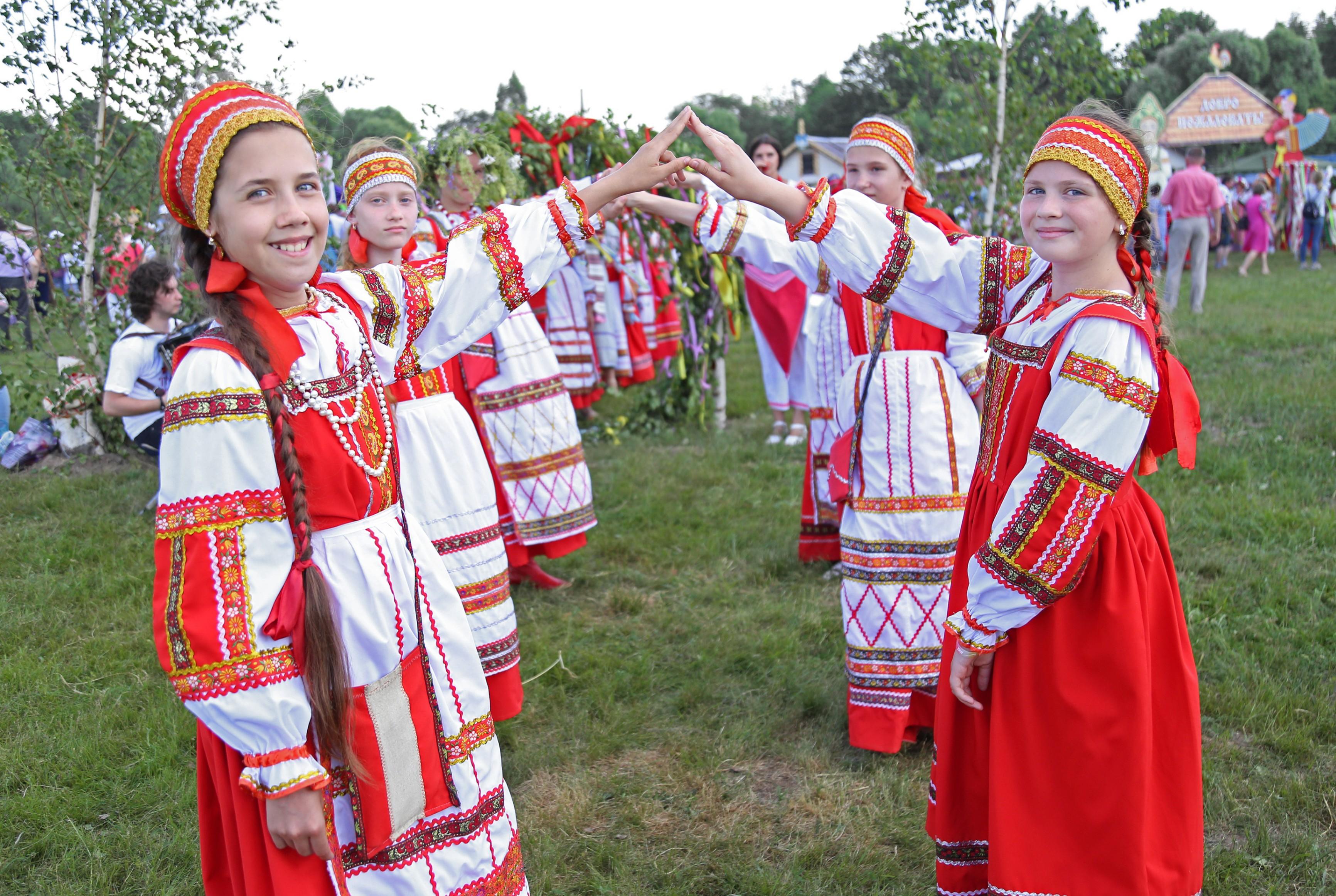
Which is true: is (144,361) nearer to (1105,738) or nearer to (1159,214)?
(1105,738)

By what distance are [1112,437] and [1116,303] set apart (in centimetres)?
28

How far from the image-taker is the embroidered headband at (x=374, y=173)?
3568mm

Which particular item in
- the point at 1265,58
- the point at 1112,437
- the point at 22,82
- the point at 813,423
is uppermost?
the point at 1265,58

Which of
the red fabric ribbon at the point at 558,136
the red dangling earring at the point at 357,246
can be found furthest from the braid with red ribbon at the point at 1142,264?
the red fabric ribbon at the point at 558,136

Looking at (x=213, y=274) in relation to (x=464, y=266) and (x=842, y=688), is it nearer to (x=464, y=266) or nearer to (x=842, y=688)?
(x=464, y=266)

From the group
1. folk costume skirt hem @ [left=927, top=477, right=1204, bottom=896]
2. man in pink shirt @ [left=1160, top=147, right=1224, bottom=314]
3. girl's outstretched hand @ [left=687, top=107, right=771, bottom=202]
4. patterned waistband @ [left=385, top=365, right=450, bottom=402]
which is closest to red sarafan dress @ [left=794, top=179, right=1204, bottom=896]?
folk costume skirt hem @ [left=927, top=477, right=1204, bottom=896]

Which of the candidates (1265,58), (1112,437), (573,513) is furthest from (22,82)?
(1265,58)

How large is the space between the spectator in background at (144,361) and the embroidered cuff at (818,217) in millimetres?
4828

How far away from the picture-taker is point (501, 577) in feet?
11.7

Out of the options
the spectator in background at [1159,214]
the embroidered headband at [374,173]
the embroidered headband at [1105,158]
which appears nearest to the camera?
the embroidered headband at [1105,158]

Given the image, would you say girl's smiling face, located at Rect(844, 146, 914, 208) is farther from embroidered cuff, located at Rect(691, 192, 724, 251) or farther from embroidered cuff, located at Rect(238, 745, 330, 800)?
embroidered cuff, located at Rect(238, 745, 330, 800)

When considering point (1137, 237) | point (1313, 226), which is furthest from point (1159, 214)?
point (1137, 237)

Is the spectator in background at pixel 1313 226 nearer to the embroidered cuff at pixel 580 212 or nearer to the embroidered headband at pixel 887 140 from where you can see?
the embroidered headband at pixel 887 140

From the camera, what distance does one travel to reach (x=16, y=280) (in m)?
8.57
